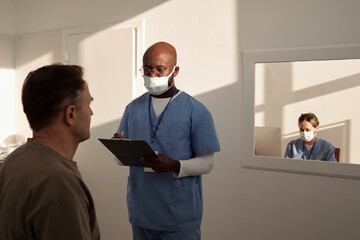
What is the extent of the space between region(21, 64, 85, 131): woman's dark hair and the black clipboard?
0.58 metres

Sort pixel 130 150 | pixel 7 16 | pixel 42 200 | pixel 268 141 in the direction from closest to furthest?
1. pixel 42 200
2. pixel 130 150
3. pixel 268 141
4. pixel 7 16

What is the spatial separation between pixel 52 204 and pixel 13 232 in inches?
5.5

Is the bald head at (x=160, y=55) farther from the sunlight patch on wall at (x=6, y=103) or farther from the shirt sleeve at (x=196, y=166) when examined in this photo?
the sunlight patch on wall at (x=6, y=103)

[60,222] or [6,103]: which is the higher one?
[6,103]

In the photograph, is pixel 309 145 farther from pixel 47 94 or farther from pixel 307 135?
pixel 47 94

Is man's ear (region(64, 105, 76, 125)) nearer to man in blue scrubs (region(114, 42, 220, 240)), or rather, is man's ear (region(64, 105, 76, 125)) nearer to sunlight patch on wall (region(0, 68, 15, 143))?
man in blue scrubs (region(114, 42, 220, 240))

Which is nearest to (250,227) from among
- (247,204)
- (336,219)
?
(247,204)

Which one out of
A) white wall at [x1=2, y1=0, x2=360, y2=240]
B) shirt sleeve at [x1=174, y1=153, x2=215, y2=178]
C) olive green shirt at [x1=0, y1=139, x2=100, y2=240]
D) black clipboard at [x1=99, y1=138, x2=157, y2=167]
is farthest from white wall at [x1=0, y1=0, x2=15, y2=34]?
olive green shirt at [x1=0, y1=139, x2=100, y2=240]

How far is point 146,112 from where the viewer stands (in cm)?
191

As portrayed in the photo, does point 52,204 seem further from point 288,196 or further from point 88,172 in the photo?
point 88,172

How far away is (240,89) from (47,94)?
181 centimetres

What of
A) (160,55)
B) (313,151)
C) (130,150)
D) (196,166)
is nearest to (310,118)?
(313,151)

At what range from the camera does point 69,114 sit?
3.40 feet

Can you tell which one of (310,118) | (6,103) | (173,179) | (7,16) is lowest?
(173,179)
